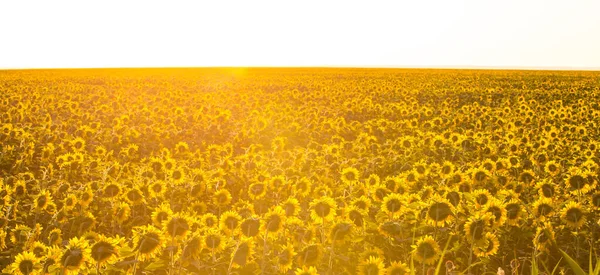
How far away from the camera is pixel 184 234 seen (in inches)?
139

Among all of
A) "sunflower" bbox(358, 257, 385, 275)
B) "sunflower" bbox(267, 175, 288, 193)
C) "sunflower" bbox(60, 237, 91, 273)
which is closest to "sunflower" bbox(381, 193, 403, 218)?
"sunflower" bbox(358, 257, 385, 275)

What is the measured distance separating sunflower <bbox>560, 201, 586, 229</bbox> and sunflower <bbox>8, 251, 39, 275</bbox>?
4.01 metres

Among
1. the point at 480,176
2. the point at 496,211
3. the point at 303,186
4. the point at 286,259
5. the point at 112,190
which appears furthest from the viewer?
the point at 303,186

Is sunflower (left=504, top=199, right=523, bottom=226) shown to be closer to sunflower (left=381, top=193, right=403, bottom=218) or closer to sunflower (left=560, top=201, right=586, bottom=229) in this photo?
sunflower (left=560, top=201, right=586, bottom=229)

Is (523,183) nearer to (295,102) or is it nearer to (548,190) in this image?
(548,190)

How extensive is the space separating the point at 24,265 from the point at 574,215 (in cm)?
413

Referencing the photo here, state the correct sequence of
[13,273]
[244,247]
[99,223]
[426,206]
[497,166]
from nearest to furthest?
[13,273]
[244,247]
[426,206]
[99,223]
[497,166]

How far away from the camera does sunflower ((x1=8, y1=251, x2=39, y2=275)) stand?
10.7ft

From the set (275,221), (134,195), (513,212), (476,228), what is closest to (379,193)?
(513,212)

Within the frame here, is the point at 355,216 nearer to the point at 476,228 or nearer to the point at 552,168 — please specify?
the point at 476,228

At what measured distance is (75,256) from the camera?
291cm

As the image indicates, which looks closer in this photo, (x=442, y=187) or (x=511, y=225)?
(x=511, y=225)

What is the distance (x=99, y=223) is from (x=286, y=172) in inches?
96.0

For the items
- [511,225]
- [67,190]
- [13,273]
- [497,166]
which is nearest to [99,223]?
[67,190]
